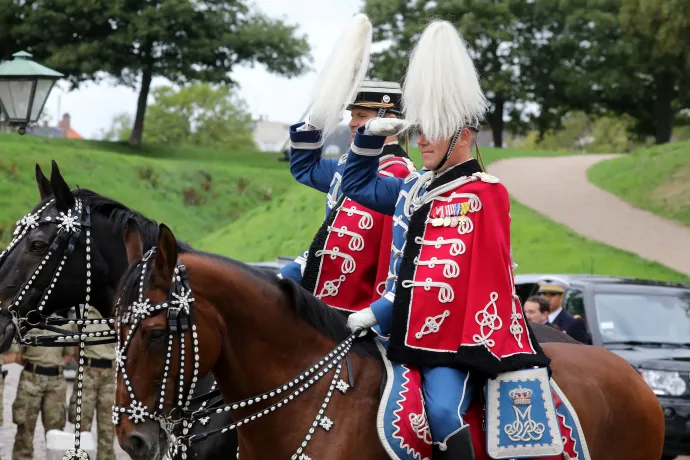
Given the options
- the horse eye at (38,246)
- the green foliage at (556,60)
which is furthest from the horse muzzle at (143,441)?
the green foliage at (556,60)

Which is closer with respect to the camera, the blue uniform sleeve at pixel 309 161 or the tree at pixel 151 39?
the blue uniform sleeve at pixel 309 161

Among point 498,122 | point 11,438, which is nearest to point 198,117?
point 498,122

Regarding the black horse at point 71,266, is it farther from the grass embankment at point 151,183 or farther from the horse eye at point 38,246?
the grass embankment at point 151,183

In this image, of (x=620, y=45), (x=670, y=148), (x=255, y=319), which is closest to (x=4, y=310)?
(x=255, y=319)

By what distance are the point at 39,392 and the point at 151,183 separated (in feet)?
78.7

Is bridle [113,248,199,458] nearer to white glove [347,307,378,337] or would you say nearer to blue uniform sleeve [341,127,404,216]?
white glove [347,307,378,337]

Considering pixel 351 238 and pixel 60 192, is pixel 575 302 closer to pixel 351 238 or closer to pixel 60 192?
pixel 351 238

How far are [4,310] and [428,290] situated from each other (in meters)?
2.67

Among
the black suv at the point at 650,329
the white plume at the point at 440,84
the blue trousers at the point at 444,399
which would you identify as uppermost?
the white plume at the point at 440,84

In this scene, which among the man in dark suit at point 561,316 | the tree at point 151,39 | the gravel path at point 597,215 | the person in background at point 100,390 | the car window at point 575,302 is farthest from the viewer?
the tree at point 151,39

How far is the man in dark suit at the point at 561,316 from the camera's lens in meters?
11.7

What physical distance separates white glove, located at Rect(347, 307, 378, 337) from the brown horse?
6 centimetres

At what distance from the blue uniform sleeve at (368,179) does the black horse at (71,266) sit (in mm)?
1350

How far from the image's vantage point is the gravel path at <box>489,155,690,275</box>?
81.1 ft
